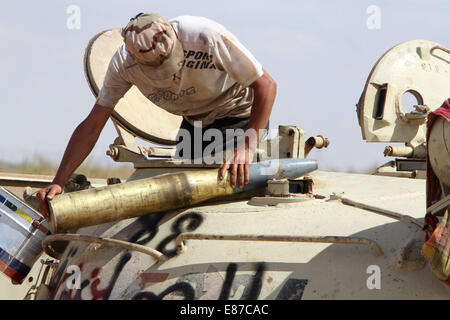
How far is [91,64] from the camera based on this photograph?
497 centimetres

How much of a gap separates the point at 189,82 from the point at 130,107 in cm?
132

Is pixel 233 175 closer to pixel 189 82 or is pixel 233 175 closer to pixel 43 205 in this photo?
pixel 189 82

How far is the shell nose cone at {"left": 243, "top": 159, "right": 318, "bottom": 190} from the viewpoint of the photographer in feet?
10.9

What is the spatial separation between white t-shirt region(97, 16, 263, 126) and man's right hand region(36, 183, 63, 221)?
31.7 inches

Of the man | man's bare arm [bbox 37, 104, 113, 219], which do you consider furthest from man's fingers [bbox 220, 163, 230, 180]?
man's bare arm [bbox 37, 104, 113, 219]

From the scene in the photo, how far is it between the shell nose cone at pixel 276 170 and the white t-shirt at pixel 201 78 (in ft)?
1.56

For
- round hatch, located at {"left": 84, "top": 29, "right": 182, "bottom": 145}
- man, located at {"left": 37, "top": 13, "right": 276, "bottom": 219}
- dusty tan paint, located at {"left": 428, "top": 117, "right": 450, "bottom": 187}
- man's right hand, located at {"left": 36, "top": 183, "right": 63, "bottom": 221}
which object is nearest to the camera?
dusty tan paint, located at {"left": 428, "top": 117, "right": 450, "bottom": 187}

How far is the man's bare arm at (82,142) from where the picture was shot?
12.1ft

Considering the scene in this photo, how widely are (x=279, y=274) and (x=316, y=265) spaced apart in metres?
0.15

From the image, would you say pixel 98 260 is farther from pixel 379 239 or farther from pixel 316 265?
pixel 379 239

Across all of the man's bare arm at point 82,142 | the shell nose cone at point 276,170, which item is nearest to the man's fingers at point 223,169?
the shell nose cone at point 276,170

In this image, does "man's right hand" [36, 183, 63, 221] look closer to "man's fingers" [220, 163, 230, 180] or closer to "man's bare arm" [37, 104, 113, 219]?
"man's bare arm" [37, 104, 113, 219]
